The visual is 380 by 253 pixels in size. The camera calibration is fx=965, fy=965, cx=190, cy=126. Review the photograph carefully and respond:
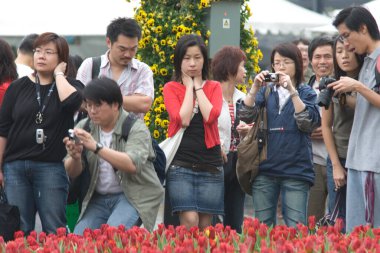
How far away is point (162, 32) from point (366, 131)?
387 cm

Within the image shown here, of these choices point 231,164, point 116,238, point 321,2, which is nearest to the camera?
point 116,238

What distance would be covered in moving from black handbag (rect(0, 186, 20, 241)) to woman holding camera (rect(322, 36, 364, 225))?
7.93ft

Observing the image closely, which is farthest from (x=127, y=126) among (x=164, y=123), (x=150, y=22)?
(x=150, y=22)

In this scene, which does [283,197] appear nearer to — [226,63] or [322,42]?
[226,63]

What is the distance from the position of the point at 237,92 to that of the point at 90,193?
2499 millimetres

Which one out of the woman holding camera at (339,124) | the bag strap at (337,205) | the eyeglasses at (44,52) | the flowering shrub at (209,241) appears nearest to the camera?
the flowering shrub at (209,241)

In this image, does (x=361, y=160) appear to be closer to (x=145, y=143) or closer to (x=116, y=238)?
(x=145, y=143)

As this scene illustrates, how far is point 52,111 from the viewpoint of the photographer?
7465 millimetres

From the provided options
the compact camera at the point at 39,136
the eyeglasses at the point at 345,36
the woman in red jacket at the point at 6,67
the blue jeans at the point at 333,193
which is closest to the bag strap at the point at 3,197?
the compact camera at the point at 39,136

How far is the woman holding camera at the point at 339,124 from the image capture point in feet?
23.5

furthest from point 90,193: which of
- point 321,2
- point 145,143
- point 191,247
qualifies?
point 321,2

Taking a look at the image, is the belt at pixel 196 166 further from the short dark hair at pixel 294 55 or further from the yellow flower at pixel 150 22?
the yellow flower at pixel 150 22

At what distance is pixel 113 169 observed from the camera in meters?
7.06

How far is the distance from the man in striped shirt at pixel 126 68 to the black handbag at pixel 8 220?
1.29 m
